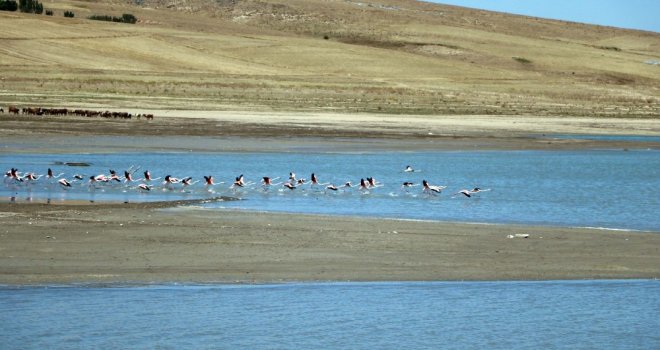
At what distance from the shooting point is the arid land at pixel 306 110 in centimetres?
1411

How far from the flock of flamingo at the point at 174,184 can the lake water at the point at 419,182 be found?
3.9 inches

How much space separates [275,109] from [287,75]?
917 inches

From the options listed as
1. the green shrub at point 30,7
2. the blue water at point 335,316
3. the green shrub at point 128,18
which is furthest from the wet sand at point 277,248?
the green shrub at point 128,18

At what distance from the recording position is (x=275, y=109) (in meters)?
47.8

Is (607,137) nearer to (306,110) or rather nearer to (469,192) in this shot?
(306,110)

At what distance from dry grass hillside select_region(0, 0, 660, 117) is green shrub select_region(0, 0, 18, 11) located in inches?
115

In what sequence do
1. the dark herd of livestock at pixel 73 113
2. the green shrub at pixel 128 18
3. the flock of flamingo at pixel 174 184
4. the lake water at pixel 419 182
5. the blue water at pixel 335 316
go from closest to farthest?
the blue water at pixel 335 316 → the lake water at pixel 419 182 → the flock of flamingo at pixel 174 184 → the dark herd of livestock at pixel 73 113 → the green shrub at pixel 128 18

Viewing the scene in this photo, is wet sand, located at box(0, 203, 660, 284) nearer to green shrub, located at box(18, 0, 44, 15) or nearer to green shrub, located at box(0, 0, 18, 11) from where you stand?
green shrub, located at box(18, 0, 44, 15)

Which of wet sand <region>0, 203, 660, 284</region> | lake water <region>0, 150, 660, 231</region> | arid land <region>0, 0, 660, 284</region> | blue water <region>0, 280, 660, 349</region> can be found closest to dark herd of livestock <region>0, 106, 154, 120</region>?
arid land <region>0, 0, 660, 284</region>

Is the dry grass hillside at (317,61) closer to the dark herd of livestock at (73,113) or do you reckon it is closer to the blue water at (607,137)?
the dark herd of livestock at (73,113)

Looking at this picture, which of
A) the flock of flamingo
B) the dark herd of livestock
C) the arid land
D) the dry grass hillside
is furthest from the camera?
the dry grass hillside

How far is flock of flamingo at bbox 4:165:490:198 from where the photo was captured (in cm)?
2159

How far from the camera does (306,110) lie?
4794cm

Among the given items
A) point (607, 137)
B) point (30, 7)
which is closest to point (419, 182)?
point (607, 137)
